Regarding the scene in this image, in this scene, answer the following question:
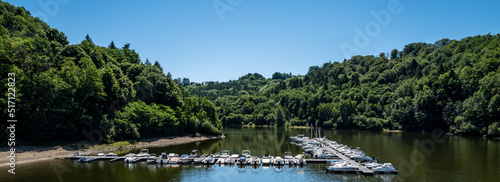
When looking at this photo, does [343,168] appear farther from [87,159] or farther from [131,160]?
[87,159]

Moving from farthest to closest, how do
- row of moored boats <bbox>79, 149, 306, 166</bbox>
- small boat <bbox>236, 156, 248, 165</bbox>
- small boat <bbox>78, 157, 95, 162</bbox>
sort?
small boat <bbox>78, 157, 95, 162</bbox> → small boat <bbox>236, 156, 248, 165</bbox> → row of moored boats <bbox>79, 149, 306, 166</bbox>

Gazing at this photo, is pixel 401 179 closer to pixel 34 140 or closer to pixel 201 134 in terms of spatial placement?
pixel 34 140

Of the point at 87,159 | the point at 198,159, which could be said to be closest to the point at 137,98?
the point at 87,159

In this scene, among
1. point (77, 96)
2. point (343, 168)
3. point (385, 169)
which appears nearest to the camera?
point (385, 169)

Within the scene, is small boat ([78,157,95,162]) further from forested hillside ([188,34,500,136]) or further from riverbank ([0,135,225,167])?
forested hillside ([188,34,500,136])

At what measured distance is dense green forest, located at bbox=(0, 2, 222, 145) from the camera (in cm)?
6219

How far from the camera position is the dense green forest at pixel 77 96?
62.2 metres

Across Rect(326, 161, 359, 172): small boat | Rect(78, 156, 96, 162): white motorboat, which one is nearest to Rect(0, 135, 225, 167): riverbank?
Rect(78, 156, 96, 162): white motorboat

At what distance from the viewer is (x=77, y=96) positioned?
235ft

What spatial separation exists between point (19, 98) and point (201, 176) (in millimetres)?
39869

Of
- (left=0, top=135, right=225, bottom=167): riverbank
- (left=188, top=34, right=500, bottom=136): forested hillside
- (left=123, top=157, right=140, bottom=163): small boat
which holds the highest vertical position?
(left=188, top=34, right=500, bottom=136): forested hillside

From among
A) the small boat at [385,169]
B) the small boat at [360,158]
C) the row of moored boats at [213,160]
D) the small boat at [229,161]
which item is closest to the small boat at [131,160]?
the row of moored boats at [213,160]

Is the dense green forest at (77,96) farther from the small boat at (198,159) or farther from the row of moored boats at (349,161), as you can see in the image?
the row of moored boats at (349,161)

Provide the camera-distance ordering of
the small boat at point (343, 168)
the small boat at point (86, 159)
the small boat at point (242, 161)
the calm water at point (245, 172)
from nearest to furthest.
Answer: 1. the calm water at point (245, 172)
2. the small boat at point (343, 168)
3. the small boat at point (242, 161)
4. the small boat at point (86, 159)
